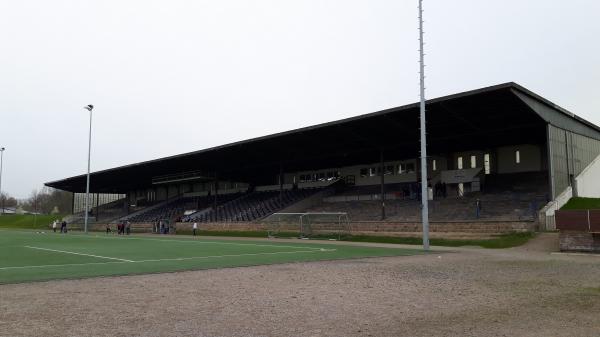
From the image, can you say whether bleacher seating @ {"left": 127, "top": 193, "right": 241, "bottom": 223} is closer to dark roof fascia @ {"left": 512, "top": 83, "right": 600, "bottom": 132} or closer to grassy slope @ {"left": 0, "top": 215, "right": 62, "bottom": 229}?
grassy slope @ {"left": 0, "top": 215, "right": 62, "bottom": 229}

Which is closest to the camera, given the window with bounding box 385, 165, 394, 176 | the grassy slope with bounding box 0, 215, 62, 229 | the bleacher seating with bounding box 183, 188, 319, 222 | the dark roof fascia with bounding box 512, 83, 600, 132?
the dark roof fascia with bounding box 512, 83, 600, 132

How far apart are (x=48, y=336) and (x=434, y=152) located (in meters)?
46.1

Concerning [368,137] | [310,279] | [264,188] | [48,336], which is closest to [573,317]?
[310,279]

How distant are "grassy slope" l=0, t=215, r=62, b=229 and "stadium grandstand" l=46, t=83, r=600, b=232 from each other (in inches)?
1020

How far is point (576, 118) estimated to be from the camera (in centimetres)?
4016

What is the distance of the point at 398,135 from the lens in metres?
41.8

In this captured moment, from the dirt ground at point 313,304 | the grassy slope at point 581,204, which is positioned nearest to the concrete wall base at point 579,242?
the dirt ground at point 313,304

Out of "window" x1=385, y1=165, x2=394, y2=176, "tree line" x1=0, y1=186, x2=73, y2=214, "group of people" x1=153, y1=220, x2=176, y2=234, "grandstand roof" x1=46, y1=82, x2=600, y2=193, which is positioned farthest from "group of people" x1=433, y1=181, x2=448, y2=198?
"tree line" x1=0, y1=186, x2=73, y2=214

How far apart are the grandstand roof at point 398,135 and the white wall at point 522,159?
1.12m

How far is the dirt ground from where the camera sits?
24.6ft

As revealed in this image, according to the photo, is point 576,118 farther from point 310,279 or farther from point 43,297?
point 43,297

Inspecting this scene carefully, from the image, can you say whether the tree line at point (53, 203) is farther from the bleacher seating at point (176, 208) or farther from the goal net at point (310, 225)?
the goal net at point (310, 225)

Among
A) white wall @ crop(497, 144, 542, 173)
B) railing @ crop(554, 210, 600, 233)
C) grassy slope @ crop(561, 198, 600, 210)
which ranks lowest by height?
railing @ crop(554, 210, 600, 233)

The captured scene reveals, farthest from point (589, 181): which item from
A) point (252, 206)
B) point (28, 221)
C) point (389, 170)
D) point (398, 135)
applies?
point (28, 221)
